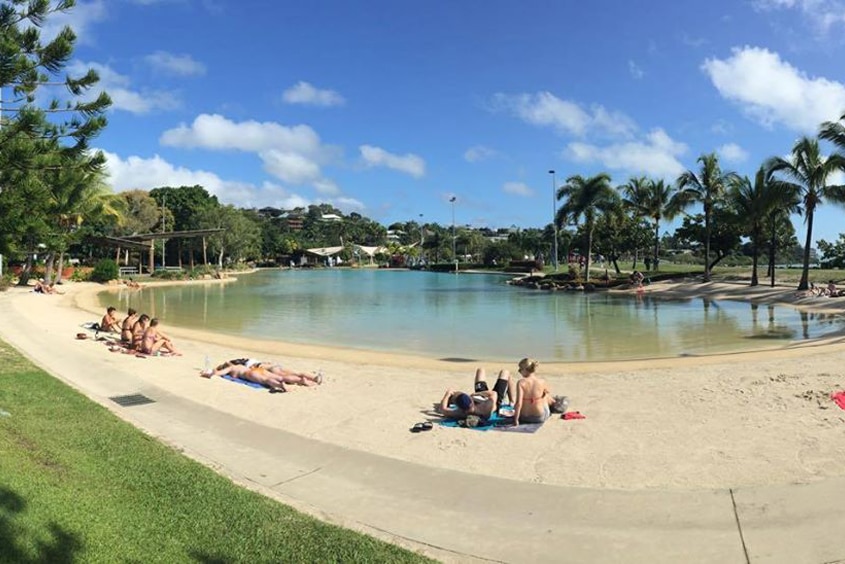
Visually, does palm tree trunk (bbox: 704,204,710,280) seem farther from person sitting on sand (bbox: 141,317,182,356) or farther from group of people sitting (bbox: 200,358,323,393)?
person sitting on sand (bbox: 141,317,182,356)

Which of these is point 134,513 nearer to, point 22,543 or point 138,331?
point 22,543

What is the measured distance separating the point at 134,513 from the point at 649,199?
180 ft

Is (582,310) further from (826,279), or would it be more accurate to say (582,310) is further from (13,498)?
(13,498)

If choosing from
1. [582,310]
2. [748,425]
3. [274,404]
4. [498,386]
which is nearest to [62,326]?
[274,404]

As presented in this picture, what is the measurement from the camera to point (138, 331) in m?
14.1

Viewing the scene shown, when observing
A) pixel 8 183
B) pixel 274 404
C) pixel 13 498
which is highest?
pixel 8 183

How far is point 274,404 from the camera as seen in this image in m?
9.07

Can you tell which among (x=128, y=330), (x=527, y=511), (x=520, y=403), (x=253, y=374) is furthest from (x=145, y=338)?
(x=527, y=511)

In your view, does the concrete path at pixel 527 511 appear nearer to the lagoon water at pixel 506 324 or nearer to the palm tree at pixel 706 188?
the lagoon water at pixel 506 324

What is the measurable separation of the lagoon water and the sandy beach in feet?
7.37

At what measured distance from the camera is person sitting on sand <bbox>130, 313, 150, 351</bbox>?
13647mm

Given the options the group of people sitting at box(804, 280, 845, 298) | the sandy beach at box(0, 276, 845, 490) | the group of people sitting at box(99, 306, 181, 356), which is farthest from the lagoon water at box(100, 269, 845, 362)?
the group of people sitting at box(99, 306, 181, 356)

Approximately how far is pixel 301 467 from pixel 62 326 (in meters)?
16.0

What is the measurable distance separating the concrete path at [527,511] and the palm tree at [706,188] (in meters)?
43.2
